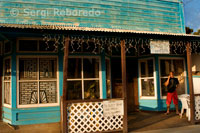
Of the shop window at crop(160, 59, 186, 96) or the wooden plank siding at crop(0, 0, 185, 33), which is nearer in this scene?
the wooden plank siding at crop(0, 0, 185, 33)

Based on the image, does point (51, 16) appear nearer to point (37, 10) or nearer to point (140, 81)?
point (37, 10)

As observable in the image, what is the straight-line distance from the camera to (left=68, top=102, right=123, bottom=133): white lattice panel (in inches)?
216

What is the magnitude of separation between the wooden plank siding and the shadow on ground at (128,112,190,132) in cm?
379

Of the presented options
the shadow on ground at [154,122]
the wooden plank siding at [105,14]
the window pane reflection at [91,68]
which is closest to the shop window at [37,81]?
the window pane reflection at [91,68]

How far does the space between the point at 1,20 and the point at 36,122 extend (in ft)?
12.8

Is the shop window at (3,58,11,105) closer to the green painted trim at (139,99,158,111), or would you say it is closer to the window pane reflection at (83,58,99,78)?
the window pane reflection at (83,58,99,78)

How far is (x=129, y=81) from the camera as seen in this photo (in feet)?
30.1

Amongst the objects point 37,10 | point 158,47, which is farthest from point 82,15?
point 158,47

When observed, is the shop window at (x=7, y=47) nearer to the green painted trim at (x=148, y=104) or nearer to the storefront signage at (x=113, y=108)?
the storefront signage at (x=113, y=108)

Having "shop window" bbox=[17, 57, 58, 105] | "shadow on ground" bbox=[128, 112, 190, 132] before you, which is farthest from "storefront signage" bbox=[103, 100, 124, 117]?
"shop window" bbox=[17, 57, 58, 105]

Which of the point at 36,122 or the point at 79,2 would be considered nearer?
the point at 36,122

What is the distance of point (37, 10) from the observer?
752 centimetres

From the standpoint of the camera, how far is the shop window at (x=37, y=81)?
22.0 ft

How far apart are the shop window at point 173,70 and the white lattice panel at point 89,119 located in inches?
143
